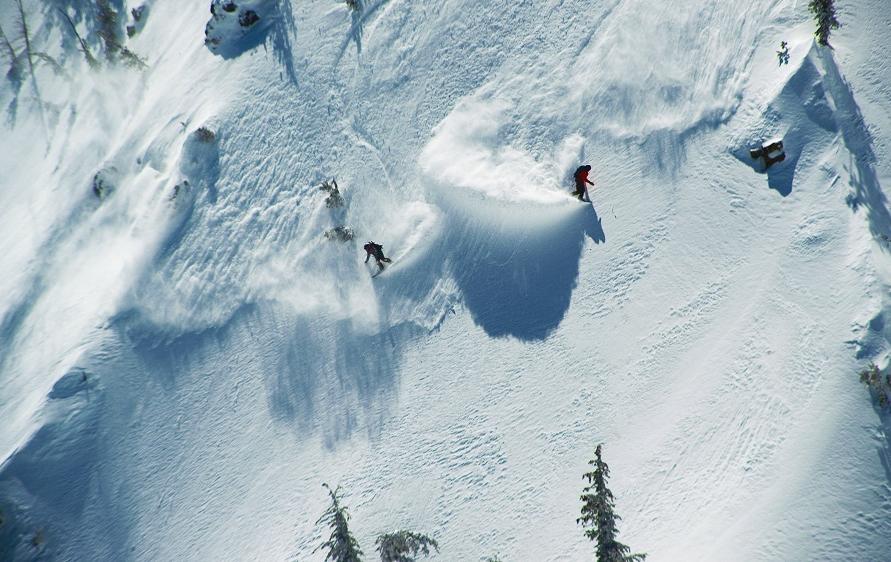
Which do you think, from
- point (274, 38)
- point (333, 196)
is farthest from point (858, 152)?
point (274, 38)

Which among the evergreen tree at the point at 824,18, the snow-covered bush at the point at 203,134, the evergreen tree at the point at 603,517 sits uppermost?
the snow-covered bush at the point at 203,134

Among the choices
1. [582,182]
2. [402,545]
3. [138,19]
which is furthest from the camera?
[138,19]

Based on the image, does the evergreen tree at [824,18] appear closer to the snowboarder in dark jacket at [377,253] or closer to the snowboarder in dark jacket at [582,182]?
the snowboarder in dark jacket at [582,182]

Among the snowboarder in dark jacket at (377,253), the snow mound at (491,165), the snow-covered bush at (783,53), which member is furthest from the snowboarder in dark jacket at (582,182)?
the snow-covered bush at (783,53)

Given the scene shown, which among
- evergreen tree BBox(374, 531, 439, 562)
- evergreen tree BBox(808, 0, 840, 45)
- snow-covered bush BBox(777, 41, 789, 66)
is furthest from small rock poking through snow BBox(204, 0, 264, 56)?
evergreen tree BBox(808, 0, 840, 45)

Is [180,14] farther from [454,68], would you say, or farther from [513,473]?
[513,473]

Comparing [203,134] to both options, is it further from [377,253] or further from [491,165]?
[491,165]
